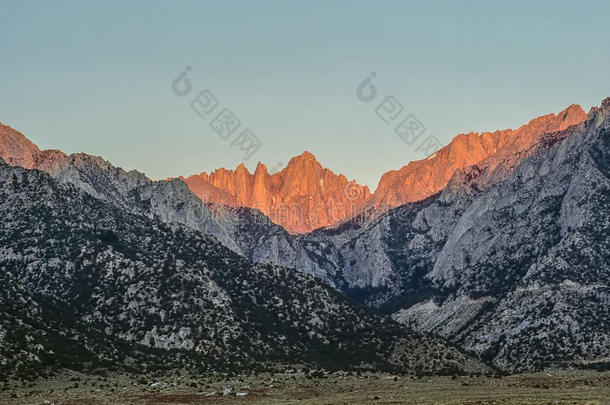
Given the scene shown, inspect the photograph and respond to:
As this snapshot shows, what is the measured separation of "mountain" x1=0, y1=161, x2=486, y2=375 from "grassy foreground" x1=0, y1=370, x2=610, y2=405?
703 inches

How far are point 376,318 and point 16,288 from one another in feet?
328

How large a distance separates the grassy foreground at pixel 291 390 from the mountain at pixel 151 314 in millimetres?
17862

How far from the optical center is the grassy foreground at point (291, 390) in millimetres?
85125

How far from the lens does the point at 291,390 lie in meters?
102

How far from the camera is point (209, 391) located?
9988 cm

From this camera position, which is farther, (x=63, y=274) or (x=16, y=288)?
(x=63, y=274)

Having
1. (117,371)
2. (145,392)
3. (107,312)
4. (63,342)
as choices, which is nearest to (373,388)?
(145,392)

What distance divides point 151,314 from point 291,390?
224 ft

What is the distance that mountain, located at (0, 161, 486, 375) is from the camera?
458ft

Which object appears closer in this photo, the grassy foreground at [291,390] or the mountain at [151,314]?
the grassy foreground at [291,390]

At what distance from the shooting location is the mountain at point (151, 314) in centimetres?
13950

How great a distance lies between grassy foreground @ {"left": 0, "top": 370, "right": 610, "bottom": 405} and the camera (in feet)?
279

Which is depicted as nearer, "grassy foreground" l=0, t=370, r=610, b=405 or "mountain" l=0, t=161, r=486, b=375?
"grassy foreground" l=0, t=370, r=610, b=405

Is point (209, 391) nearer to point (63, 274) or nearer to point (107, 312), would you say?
point (107, 312)
